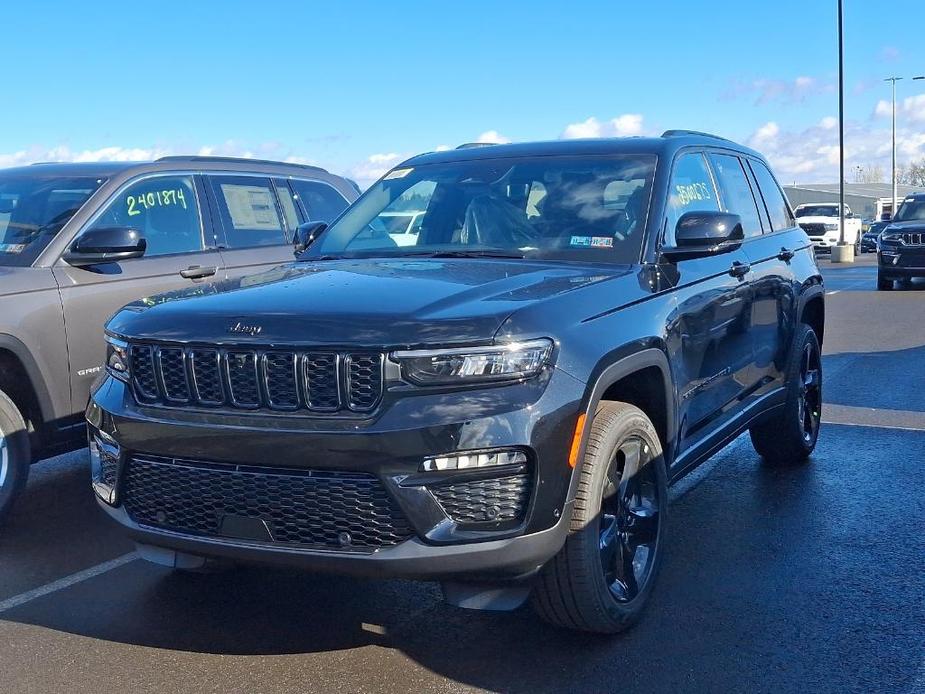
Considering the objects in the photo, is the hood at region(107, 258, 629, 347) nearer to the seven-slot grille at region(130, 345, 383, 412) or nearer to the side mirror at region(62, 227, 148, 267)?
the seven-slot grille at region(130, 345, 383, 412)

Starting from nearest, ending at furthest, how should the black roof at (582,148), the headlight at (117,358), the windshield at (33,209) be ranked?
the headlight at (117,358)
the black roof at (582,148)
the windshield at (33,209)

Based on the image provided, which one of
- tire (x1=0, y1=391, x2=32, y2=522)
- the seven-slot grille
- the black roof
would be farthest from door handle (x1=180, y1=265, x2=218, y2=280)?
the seven-slot grille

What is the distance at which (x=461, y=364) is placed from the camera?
330cm

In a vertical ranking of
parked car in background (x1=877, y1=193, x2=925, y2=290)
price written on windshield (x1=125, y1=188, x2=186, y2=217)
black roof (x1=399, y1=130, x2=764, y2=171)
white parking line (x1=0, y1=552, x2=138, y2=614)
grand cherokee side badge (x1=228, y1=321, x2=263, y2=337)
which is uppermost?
black roof (x1=399, y1=130, x2=764, y2=171)

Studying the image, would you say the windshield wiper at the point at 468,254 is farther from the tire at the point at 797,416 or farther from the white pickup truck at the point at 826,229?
the white pickup truck at the point at 826,229

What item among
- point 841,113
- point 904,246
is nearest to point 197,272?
point 904,246

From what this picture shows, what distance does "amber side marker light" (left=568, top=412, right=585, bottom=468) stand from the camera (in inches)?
134

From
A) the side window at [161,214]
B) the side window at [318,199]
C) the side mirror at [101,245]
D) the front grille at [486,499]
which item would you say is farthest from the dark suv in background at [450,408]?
the side window at [318,199]

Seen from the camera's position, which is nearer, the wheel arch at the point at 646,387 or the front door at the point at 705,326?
the wheel arch at the point at 646,387

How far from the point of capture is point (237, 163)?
283 inches

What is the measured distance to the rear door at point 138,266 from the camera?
562 cm

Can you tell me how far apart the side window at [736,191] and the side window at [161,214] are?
127 inches

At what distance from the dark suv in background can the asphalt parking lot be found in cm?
29

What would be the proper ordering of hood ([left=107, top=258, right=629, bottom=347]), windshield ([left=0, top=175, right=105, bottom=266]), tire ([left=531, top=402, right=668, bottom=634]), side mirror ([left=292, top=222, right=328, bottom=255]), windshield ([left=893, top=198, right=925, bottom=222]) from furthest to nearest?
windshield ([left=893, top=198, right=925, bottom=222]) → windshield ([left=0, top=175, right=105, bottom=266]) → side mirror ([left=292, top=222, right=328, bottom=255]) → tire ([left=531, top=402, right=668, bottom=634]) → hood ([left=107, top=258, right=629, bottom=347])
